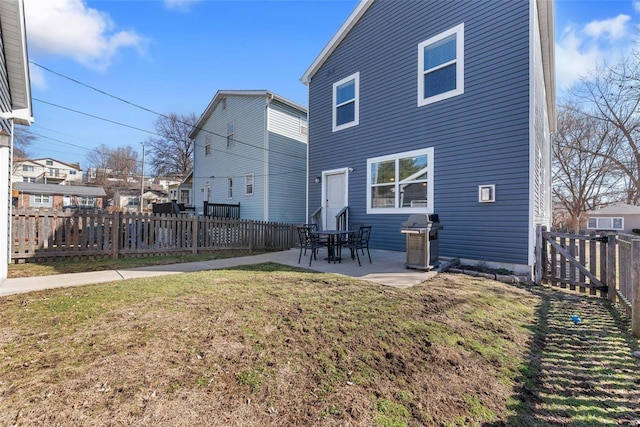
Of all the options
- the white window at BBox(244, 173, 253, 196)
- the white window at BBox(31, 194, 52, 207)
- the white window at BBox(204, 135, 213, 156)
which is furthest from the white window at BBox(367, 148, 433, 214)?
the white window at BBox(31, 194, 52, 207)

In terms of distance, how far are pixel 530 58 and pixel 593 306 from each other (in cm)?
486

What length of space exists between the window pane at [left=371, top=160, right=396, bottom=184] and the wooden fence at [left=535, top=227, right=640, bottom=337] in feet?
12.2

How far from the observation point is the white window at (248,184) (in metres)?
14.6

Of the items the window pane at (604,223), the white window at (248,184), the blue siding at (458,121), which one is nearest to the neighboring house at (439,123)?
the blue siding at (458,121)

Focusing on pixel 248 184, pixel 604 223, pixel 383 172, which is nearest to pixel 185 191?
pixel 248 184

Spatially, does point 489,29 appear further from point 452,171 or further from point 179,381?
point 179,381

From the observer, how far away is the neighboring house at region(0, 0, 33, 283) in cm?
484

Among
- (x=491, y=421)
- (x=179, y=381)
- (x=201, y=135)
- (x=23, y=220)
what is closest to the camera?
(x=491, y=421)

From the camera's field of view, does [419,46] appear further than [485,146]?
Yes

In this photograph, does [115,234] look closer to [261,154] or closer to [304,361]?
[304,361]

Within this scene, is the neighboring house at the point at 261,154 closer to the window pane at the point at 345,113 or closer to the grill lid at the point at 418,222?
the window pane at the point at 345,113

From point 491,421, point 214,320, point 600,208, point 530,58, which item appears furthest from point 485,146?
point 600,208

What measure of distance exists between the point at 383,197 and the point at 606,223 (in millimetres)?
27854

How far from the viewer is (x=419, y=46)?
7836mm
